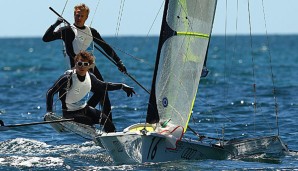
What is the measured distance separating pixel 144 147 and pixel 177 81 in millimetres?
1166

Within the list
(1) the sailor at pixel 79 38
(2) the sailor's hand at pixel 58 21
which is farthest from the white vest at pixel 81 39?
(2) the sailor's hand at pixel 58 21

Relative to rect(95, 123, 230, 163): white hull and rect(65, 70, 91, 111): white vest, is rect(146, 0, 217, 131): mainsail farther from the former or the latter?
rect(65, 70, 91, 111): white vest

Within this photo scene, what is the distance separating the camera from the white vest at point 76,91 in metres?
11.1

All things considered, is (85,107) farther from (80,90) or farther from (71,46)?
(71,46)

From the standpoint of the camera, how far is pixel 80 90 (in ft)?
36.7

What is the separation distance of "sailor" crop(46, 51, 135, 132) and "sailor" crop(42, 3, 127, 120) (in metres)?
0.39

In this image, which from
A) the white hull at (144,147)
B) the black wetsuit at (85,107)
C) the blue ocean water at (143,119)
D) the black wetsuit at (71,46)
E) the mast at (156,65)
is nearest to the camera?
the white hull at (144,147)

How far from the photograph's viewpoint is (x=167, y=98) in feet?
36.2

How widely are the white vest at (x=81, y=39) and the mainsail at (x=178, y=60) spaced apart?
159 cm

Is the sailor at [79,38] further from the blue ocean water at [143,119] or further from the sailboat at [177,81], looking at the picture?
the sailboat at [177,81]

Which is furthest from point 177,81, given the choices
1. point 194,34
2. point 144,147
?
point 144,147

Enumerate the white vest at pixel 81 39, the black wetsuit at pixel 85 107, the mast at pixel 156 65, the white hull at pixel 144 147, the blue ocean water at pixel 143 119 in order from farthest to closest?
the white vest at pixel 81 39 < the blue ocean water at pixel 143 119 < the black wetsuit at pixel 85 107 < the mast at pixel 156 65 < the white hull at pixel 144 147

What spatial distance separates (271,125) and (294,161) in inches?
167

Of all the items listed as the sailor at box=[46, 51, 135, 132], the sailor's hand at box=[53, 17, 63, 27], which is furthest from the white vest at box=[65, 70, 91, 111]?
the sailor's hand at box=[53, 17, 63, 27]
